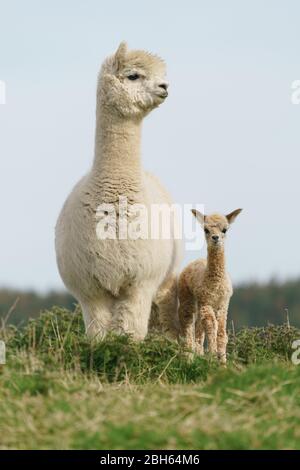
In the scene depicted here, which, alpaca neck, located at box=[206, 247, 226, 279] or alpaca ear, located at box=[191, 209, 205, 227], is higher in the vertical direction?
alpaca ear, located at box=[191, 209, 205, 227]

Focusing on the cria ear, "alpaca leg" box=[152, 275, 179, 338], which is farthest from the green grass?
the cria ear

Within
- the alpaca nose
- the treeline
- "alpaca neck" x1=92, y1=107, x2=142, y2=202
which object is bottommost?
the treeline

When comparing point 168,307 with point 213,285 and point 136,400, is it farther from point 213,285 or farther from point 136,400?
point 136,400

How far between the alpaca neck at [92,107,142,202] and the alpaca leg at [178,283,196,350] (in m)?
1.43

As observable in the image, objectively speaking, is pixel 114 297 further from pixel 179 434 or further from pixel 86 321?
pixel 179 434

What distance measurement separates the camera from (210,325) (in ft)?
32.7

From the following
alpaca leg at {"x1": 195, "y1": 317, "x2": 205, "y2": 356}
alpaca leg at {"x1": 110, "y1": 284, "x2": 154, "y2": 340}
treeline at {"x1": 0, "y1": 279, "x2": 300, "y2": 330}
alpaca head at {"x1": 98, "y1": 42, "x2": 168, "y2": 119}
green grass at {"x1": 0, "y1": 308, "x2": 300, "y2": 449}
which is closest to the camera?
green grass at {"x1": 0, "y1": 308, "x2": 300, "y2": 449}

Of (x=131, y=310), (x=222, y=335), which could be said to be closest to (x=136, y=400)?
(x=131, y=310)

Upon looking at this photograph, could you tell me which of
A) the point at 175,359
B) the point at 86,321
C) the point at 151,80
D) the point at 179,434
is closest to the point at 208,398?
the point at 179,434

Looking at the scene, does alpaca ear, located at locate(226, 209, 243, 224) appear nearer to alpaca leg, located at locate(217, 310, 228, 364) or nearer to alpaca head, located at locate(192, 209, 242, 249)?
alpaca head, located at locate(192, 209, 242, 249)

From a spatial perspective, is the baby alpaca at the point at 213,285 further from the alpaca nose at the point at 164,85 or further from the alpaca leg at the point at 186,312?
the alpaca nose at the point at 164,85

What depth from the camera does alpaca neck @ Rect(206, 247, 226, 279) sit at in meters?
10.1

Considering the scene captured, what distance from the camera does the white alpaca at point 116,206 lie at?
927 cm
